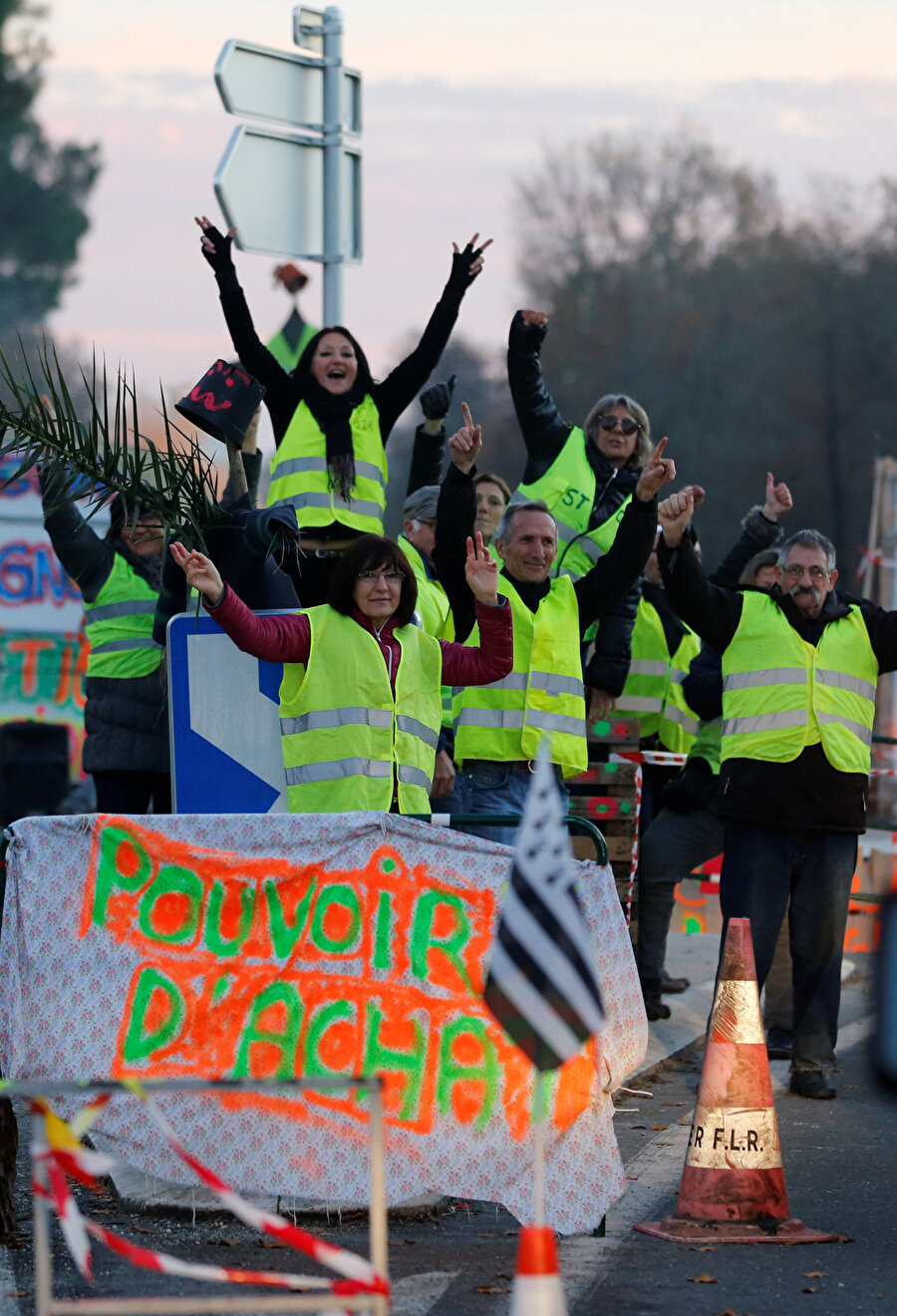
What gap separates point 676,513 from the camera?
8.24 meters

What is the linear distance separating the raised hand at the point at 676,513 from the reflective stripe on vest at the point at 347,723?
1645 millimetres

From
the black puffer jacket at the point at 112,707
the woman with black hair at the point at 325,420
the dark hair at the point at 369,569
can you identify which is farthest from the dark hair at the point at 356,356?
the dark hair at the point at 369,569

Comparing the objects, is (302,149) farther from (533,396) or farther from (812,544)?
(812,544)

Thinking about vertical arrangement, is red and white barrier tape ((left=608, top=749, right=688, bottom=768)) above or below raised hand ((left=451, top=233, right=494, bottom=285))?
below

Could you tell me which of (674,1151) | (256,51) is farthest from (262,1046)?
(256,51)

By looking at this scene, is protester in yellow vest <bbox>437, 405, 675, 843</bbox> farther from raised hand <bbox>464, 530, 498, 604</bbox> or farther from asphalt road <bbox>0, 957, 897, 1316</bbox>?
asphalt road <bbox>0, 957, 897, 1316</bbox>

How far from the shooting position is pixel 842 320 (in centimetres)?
5697

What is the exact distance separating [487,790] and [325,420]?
5.55ft

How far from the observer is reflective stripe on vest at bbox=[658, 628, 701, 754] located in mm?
10734

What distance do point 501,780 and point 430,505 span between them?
1.74 meters

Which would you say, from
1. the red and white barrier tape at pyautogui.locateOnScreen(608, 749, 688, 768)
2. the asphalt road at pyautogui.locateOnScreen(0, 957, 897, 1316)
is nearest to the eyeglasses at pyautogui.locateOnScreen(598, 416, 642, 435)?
the red and white barrier tape at pyautogui.locateOnScreen(608, 749, 688, 768)

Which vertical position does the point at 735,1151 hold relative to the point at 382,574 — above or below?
below

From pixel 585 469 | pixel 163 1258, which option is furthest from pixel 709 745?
pixel 163 1258

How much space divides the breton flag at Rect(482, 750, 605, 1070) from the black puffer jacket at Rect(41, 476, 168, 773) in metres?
4.80
